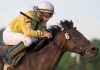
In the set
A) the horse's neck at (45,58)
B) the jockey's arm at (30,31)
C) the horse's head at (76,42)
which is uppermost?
the jockey's arm at (30,31)

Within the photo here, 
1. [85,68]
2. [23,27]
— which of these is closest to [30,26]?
[23,27]

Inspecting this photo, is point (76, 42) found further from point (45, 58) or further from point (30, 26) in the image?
point (30, 26)

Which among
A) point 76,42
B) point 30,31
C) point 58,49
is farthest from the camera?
point 58,49

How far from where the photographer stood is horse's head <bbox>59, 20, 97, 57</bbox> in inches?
543

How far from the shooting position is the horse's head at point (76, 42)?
13.8 m

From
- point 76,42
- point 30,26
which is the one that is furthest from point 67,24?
point 30,26

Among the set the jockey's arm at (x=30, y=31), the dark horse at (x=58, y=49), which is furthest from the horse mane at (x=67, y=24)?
the jockey's arm at (x=30, y=31)

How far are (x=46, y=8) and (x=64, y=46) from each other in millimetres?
884

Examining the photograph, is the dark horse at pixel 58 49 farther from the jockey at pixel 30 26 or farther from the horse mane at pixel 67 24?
the jockey at pixel 30 26

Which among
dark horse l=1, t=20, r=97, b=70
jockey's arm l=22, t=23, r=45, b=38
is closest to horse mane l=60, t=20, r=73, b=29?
dark horse l=1, t=20, r=97, b=70

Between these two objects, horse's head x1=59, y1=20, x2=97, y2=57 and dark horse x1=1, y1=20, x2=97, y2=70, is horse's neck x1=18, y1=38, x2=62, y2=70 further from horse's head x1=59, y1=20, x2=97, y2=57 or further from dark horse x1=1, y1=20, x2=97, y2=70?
horse's head x1=59, y1=20, x2=97, y2=57

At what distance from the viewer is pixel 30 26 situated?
13.7 m

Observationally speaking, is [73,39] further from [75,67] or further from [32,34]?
[75,67]

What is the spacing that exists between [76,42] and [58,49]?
46cm
